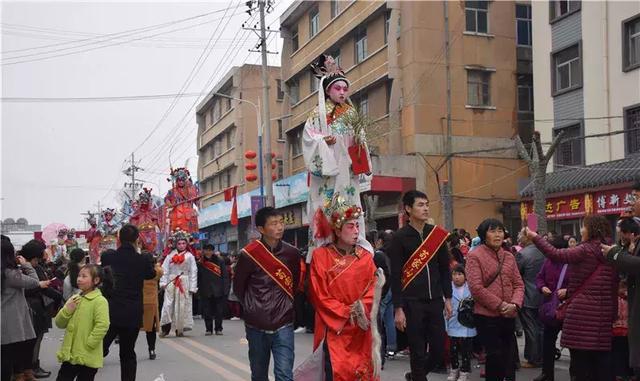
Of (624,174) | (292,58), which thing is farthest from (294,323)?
(292,58)

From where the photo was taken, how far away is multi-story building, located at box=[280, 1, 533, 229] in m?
27.7

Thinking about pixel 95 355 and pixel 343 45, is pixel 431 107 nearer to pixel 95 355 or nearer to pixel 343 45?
pixel 343 45

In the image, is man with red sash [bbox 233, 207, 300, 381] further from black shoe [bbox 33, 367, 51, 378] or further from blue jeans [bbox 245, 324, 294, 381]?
black shoe [bbox 33, 367, 51, 378]

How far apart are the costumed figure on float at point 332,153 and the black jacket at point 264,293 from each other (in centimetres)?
34

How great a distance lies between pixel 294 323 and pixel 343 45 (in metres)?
28.3

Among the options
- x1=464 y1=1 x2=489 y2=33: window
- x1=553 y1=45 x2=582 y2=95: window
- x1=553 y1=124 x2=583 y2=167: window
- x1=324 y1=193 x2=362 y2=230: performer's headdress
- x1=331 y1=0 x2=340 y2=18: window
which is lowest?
x1=324 y1=193 x2=362 y2=230: performer's headdress

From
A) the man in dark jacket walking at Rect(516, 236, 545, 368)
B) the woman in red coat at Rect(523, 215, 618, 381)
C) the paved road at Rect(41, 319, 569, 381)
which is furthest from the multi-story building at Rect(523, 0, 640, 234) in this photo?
the woman in red coat at Rect(523, 215, 618, 381)

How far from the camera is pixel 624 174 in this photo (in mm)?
21141

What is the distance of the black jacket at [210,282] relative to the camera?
15.6 m

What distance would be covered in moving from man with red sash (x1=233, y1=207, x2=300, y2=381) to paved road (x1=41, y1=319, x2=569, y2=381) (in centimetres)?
326

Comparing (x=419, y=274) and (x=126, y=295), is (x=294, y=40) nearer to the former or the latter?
(x=126, y=295)

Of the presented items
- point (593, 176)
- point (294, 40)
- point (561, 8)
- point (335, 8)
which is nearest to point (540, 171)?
point (593, 176)

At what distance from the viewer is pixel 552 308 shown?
28.3 feet

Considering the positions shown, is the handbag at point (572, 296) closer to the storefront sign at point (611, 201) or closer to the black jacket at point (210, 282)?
the black jacket at point (210, 282)
